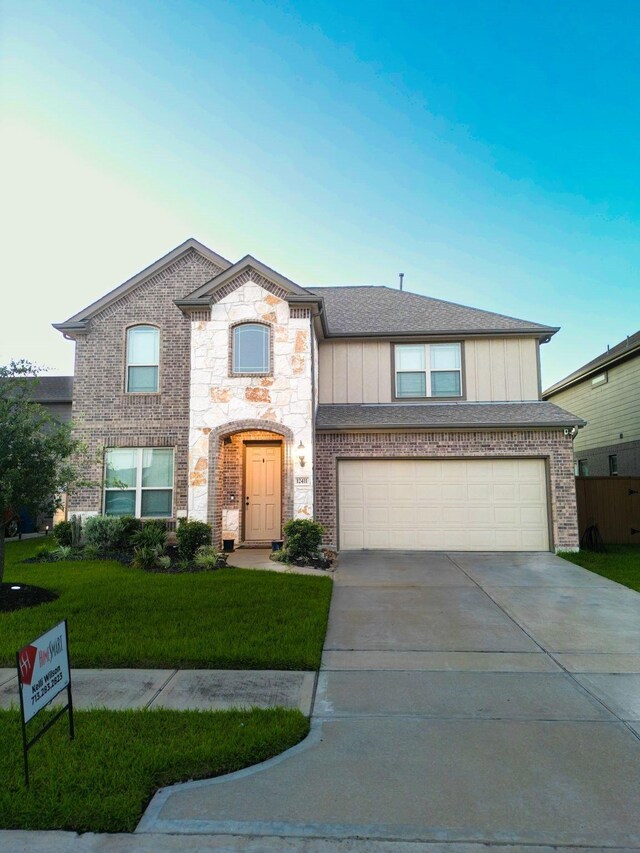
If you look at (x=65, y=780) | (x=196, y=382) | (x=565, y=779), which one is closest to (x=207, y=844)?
(x=65, y=780)

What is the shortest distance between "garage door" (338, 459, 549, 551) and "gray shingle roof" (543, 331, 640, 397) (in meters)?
7.06

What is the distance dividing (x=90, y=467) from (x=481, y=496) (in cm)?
988

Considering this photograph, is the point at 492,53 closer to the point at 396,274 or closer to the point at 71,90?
the point at 396,274

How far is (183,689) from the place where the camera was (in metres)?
4.65

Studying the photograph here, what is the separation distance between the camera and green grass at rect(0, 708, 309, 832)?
9.38ft

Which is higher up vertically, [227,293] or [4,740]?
[227,293]

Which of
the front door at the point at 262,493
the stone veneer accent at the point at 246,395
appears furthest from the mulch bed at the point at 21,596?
the front door at the point at 262,493

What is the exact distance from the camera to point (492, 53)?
12766mm

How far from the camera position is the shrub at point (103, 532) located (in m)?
12.0

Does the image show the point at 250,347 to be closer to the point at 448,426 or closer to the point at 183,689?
the point at 448,426

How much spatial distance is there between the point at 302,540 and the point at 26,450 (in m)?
5.60

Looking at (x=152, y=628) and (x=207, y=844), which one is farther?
(x=152, y=628)

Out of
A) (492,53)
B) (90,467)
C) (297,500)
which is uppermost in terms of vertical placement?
(492,53)

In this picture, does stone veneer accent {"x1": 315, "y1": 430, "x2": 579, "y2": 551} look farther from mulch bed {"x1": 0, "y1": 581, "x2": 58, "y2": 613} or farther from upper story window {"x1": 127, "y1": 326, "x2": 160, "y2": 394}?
mulch bed {"x1": 0, "y1": 581, "x2": 58, "y2": 613}
